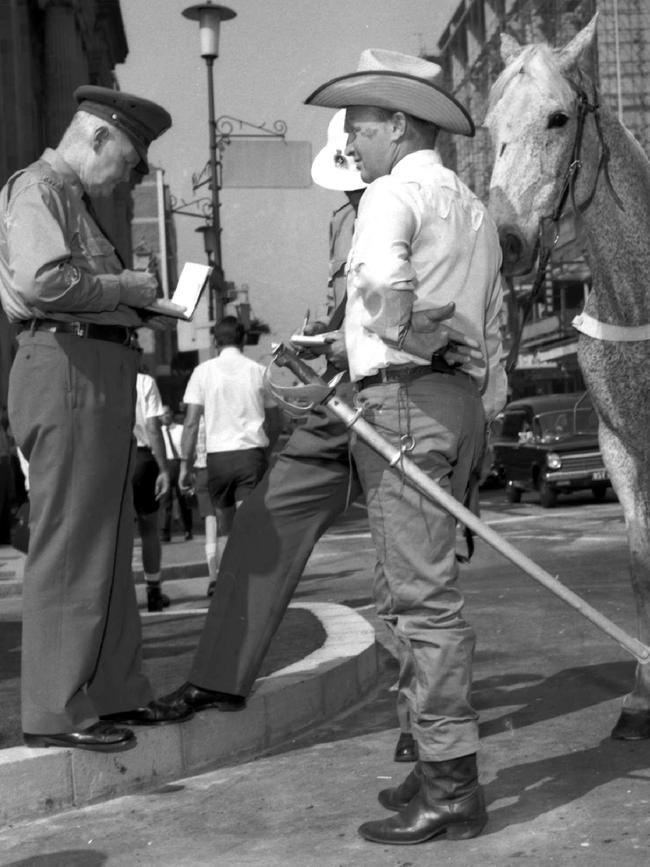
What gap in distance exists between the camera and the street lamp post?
19562 mm

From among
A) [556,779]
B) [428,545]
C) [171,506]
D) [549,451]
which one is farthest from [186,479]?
[549,451]

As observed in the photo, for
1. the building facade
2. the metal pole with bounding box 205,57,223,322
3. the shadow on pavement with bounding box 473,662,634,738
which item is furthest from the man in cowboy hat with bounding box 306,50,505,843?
the building facade

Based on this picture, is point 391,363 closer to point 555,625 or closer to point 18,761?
point 18,761

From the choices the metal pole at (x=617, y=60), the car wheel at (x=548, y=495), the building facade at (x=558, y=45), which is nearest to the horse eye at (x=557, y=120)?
the car wheel at (x=548, y=495)

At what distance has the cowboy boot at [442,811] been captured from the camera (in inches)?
166

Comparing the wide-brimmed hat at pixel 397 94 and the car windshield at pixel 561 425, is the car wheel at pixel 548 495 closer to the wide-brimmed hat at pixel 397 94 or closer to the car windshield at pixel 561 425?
the car windshield at pixel 561 425

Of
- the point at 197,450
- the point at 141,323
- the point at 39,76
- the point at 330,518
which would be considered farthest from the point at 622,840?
the point at 39,76

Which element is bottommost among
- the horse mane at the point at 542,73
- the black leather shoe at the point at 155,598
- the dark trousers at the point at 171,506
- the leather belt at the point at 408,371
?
the dark trousers at the point at 171,506

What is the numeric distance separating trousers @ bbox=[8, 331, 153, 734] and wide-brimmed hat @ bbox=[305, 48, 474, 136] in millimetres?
1308

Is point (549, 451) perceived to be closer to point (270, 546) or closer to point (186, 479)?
point (186, 479)

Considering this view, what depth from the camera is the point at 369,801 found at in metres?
4.74

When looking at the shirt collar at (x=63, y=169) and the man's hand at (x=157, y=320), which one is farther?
the man's hand at (x=157, y=320)

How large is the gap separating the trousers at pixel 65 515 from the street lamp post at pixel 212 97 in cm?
1366

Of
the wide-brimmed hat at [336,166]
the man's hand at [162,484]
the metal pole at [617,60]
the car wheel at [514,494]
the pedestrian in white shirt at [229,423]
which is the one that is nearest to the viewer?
the wide-brimmed hat at [336,166]
